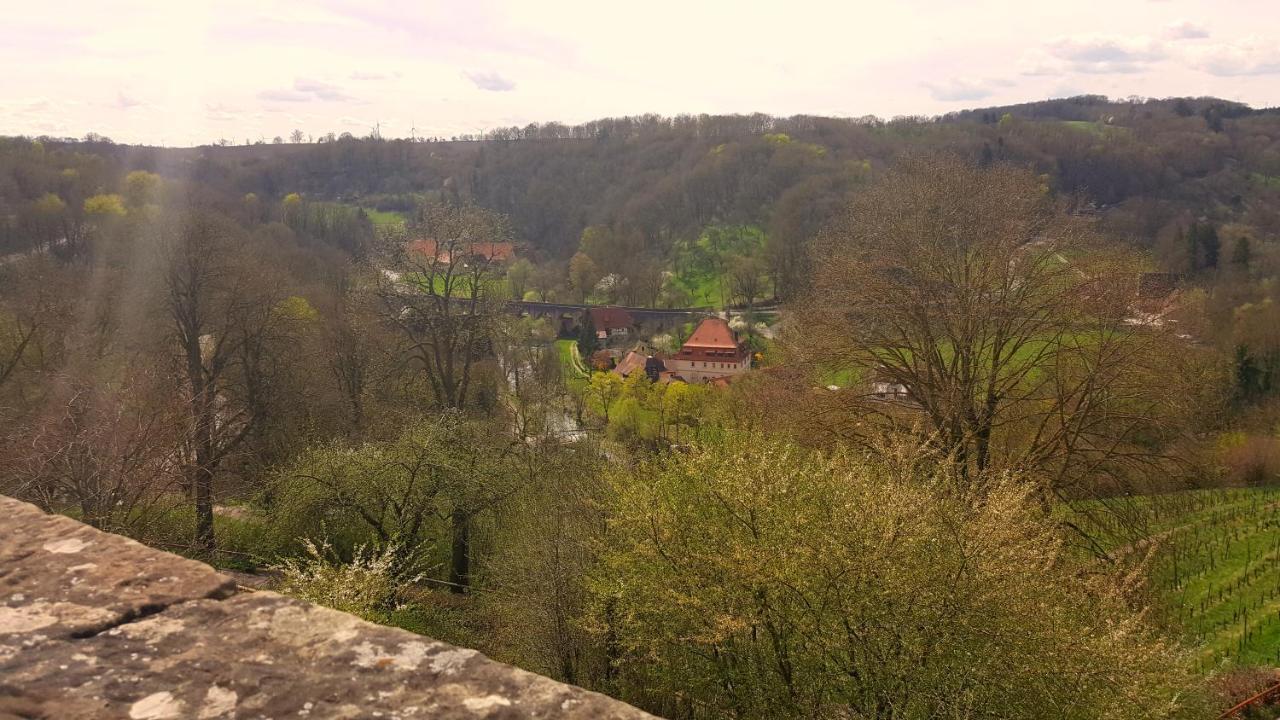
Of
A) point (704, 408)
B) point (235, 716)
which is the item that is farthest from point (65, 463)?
point (704, 408)

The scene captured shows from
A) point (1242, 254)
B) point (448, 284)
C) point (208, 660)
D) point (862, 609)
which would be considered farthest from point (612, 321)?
point (208, 660)

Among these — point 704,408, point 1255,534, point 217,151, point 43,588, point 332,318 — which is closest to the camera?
point 43,588

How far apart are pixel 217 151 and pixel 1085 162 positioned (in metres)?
153

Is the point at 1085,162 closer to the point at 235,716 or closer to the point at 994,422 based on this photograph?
the point at 994,422

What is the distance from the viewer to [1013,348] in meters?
17.1

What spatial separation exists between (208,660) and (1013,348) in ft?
58.4

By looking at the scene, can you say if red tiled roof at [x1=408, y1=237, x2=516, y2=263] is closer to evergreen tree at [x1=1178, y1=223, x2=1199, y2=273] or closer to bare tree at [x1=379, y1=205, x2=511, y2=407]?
bare tree at [x1=379, y1=205, x2=511, y2=407]

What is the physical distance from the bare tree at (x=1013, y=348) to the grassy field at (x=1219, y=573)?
172 centimetres

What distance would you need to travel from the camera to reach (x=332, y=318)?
111 feet

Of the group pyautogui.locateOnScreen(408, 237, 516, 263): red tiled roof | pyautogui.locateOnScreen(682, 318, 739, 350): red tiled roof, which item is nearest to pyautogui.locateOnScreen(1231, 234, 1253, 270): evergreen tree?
pyautogui.locateOnScreen(682, 318, 739, 350): red tiled roof

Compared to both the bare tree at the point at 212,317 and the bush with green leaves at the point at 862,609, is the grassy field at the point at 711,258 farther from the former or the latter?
the bush with green leaves at the point at 862,609

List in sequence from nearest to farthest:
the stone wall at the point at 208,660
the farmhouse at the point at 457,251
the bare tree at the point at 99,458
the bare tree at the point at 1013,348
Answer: the stone wall at the point at 208,660 < the bare tree at the point at 99,458 < the bare tree at the point at 1013,348 < the farmhouse at the point at 457,251

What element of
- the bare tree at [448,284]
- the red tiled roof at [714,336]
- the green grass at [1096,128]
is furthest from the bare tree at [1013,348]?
the green grass at [1096,128]

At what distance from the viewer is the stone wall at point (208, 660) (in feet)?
7.24
